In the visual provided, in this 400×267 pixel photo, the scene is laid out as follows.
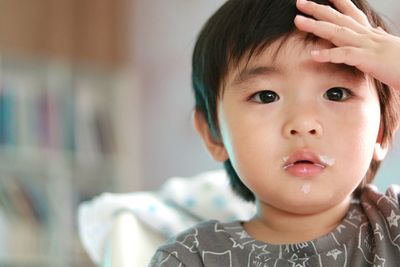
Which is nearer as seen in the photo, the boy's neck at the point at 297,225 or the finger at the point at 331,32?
the finger at the point at 331,32

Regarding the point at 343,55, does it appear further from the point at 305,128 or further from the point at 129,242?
the point at 129,242

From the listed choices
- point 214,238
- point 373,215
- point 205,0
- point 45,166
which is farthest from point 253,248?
point 45,166

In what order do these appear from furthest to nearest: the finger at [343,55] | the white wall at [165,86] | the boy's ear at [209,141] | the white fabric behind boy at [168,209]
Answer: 1. the white wall at [165,86]
2. the white fabric behind boy at [168,209]
3. the boy's ear at [209,141]
4. the finger at [343,55]

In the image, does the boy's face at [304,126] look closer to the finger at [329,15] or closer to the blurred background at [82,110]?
the finger at [329,15]

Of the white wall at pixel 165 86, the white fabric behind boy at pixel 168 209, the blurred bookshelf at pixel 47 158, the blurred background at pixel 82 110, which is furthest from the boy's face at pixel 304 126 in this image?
the blurred bookshelf at pixel 47 158

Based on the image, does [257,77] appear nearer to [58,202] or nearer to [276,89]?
[276,89]

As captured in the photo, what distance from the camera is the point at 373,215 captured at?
111 cm

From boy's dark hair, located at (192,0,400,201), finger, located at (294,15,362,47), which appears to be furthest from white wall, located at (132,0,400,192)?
finger, located at (294,15,362,47)

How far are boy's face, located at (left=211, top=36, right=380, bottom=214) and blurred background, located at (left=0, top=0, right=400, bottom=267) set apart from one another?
1986 millimetres

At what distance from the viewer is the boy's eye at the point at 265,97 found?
1.06 meters

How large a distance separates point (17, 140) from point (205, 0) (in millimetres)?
1069

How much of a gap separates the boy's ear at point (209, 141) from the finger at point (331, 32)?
0.31 meters

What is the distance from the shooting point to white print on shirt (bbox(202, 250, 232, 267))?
3.55 ft

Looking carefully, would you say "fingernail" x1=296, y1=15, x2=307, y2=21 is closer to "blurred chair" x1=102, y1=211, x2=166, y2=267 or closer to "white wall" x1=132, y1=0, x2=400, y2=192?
"blurred chair" x1=102, y1=211, x2=166, y2=267
